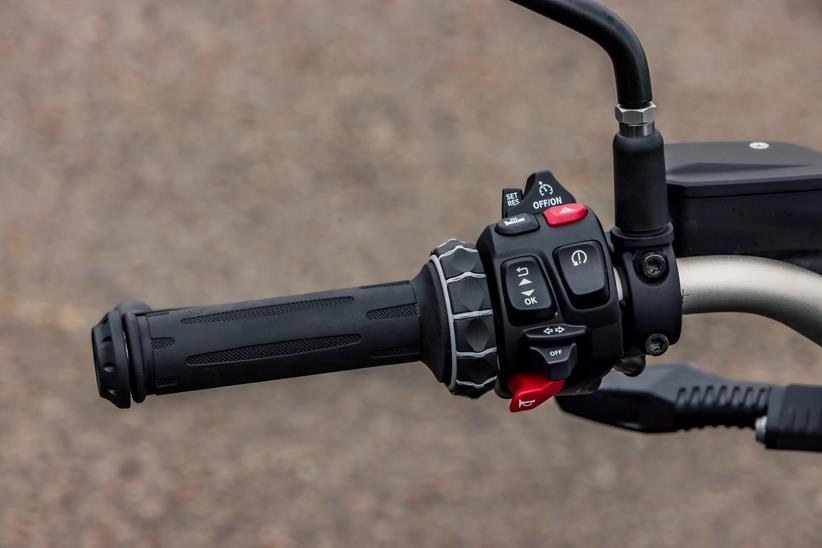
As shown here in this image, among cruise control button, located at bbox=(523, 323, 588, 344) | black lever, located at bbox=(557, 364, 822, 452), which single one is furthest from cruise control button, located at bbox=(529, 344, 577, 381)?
black lever, located at bbox=(557, 364, 822, 452)

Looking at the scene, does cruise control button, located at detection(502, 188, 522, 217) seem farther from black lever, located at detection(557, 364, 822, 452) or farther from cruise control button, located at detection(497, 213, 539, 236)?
black lever, located at detection(557, 364, 822, 452)

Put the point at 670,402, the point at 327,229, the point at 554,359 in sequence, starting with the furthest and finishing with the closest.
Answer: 1. the point at 327,229
2. the point at 670,402
3. the point at 554,359

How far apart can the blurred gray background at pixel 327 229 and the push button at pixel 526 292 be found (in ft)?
6.12

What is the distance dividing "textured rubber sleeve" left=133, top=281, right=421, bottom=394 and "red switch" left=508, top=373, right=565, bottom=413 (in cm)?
8

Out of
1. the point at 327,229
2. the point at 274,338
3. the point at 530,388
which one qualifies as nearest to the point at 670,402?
the point at 530,388

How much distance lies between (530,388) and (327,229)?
2.06 metres

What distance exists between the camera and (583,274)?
94 centimetres

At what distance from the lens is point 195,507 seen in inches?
108

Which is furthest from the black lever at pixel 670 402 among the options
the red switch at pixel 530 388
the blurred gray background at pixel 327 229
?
the blurred gray background at pixel 327 229

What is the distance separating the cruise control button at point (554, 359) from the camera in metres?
0.93

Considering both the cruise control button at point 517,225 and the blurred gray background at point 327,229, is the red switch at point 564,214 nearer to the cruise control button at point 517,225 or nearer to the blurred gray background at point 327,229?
the cruise control button at point 517,225

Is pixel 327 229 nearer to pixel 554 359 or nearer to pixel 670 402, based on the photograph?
pixel 670 402

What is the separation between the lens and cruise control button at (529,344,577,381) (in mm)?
926

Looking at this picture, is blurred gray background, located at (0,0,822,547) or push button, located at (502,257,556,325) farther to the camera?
blurred gray background, located at (0,0,822,547)
